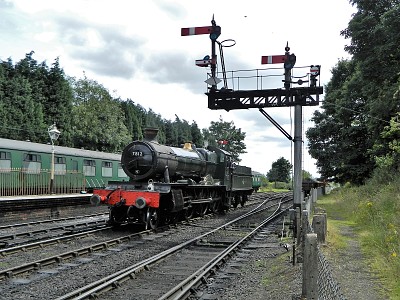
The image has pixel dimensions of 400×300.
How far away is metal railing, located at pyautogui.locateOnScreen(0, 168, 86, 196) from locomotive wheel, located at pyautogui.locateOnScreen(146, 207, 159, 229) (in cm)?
824

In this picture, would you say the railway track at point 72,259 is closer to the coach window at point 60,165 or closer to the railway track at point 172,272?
the railway track at point 172,272

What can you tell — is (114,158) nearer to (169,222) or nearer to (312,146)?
(169,222)

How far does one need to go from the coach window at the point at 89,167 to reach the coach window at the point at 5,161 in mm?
5853

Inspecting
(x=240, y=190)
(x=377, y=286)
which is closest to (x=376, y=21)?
(x=240, y=190)

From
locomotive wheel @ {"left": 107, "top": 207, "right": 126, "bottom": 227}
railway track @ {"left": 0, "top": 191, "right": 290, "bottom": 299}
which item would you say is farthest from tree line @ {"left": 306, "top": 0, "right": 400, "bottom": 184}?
locomotive wheel @ {"left": 107, "top": 207, "right": 126, "bottom": 227}

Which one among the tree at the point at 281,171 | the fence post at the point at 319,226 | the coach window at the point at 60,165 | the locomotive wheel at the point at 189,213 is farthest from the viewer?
the tree at the point at 281,171

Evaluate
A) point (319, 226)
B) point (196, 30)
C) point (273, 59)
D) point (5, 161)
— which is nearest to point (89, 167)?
point (5, 161)

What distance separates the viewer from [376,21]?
776 inches

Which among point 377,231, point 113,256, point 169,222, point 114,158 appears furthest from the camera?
point 114,158

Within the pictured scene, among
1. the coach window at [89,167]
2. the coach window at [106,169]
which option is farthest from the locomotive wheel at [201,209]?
the coach window at [106,169]

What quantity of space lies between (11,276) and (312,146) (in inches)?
1208

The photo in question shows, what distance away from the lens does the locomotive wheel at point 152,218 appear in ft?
45.3

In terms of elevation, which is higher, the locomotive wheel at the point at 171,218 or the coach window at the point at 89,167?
the coach window at the point at 89,167

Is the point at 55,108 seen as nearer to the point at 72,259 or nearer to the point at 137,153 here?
the point at 137,153
